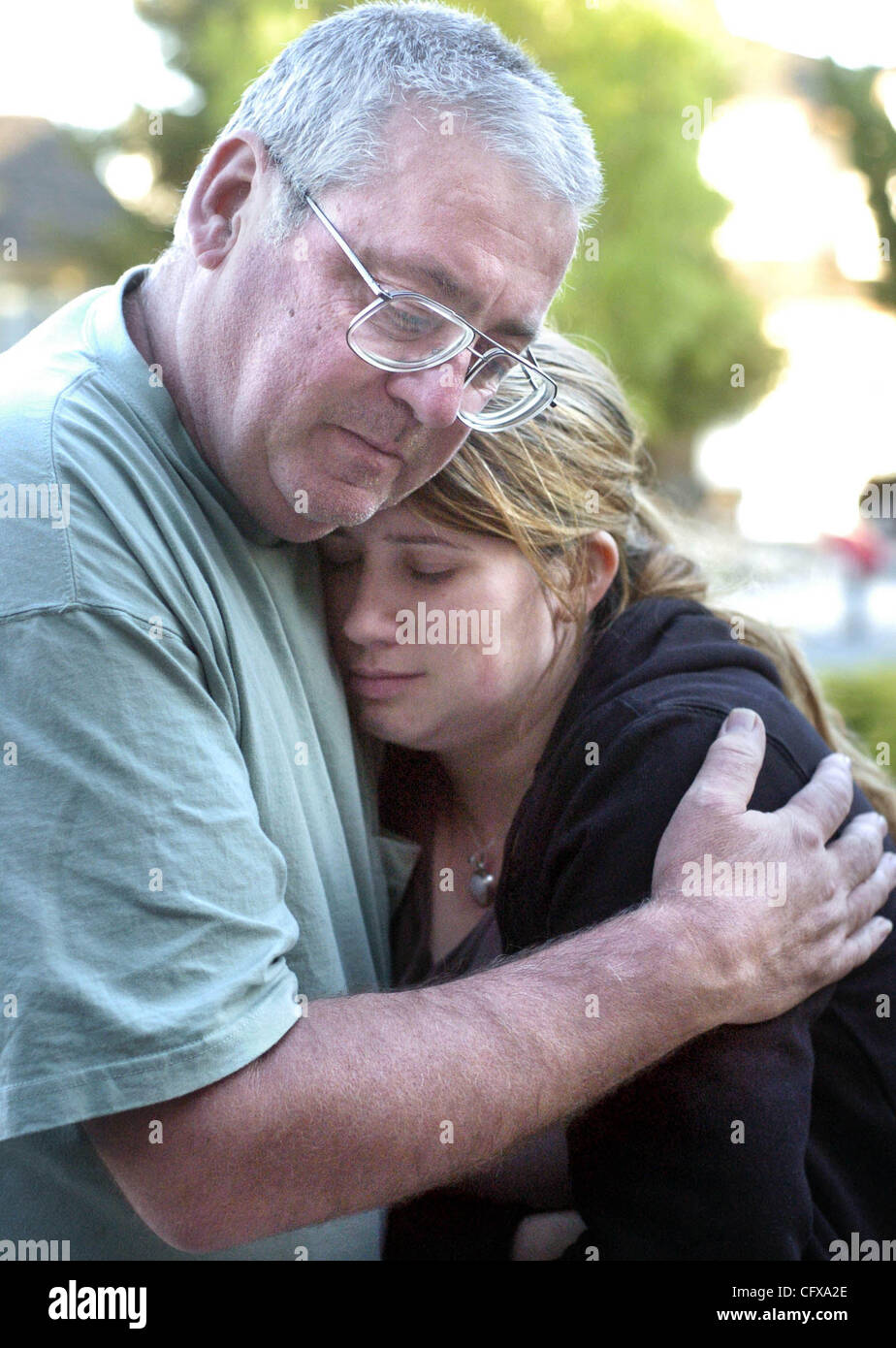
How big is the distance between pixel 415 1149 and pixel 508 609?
0.92 metres

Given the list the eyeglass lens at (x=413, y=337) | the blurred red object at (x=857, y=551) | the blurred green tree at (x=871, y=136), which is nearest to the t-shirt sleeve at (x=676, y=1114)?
the eyeglass lens at (x=413, y=337)

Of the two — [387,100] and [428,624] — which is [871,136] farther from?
[387,100]

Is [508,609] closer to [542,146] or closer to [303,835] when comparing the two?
[303,835]

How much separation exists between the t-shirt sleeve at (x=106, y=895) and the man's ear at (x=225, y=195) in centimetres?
61

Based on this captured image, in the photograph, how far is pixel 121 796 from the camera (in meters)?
1.30

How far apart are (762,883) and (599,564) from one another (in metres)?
0.71

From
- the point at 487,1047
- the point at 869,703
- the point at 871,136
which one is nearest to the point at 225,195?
the point at 487,1047

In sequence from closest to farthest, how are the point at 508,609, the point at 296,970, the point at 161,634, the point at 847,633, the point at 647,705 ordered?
the point at 161,634, the point at 296,970, the point at 647,705, the point at 508,609, the point at 847,633

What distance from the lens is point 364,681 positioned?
6.83ft

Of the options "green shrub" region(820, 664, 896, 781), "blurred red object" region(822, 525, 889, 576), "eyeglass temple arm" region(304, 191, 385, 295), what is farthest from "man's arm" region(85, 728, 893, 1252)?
"blurred red object" region(822, 525, 889, 576)

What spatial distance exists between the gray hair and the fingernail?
75 cm

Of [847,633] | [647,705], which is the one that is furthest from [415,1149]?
[847,633]

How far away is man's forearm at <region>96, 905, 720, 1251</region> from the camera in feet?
4.36

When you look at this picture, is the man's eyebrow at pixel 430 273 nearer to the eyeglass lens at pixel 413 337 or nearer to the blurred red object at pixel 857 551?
the eyeglass lens at pixel 413 337
